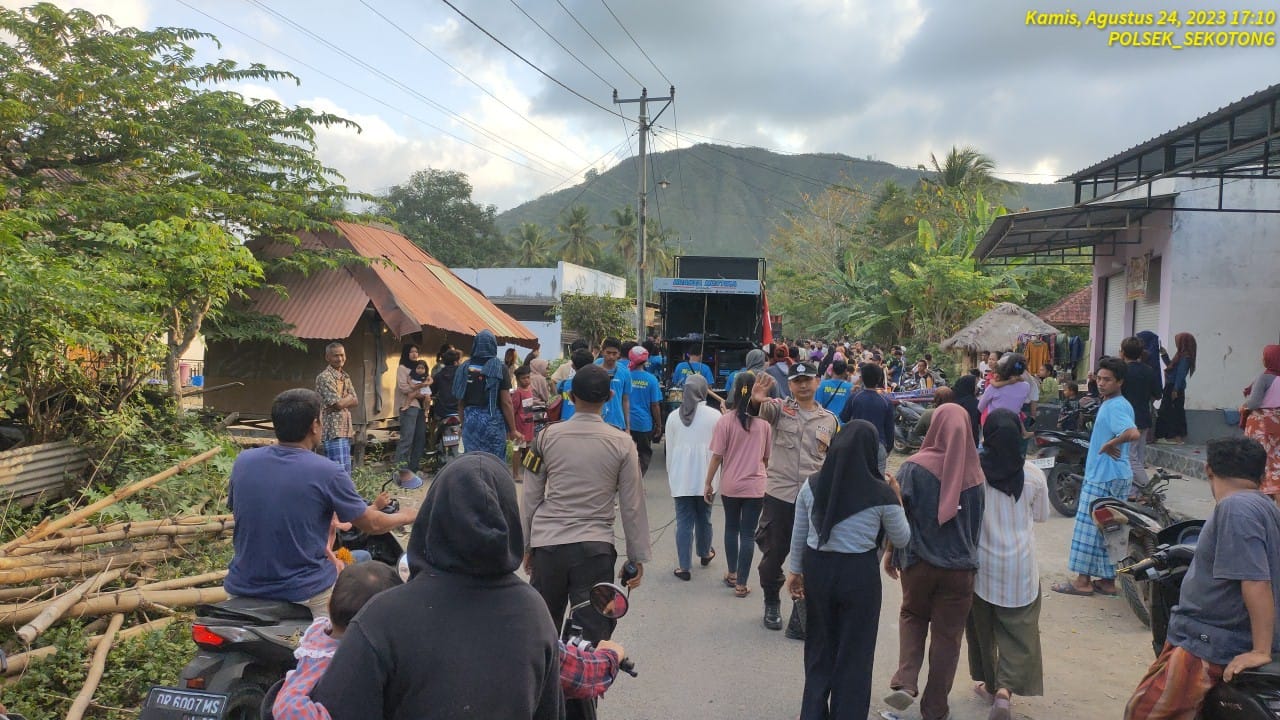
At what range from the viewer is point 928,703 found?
14.8 ft

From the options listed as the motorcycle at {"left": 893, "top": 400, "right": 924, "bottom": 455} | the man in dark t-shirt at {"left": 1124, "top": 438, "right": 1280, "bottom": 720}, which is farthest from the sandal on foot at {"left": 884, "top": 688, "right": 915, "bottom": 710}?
the motorcycle at {"left": 893, "top": 400, "right": 924, "bottom": 455}

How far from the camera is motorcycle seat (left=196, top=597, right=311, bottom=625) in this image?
3.45 metres

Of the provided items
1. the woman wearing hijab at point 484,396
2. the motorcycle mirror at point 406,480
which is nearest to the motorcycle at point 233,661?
the woman wearing hijab at point 484,396

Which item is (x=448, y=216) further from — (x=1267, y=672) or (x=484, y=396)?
(x=1267, y=672)

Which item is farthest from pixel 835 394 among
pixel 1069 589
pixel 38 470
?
pixel 38 470

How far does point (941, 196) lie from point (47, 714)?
38062mm

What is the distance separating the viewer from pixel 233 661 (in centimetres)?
335

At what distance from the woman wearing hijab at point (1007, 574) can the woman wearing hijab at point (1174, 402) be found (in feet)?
29.6

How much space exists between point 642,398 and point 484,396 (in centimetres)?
209

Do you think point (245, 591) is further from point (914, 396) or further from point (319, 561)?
point (914, 396)

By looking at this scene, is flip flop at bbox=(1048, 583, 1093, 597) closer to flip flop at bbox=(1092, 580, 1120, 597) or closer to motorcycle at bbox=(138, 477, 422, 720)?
flip flop at bbox=(1092, 580, 1120, 597)

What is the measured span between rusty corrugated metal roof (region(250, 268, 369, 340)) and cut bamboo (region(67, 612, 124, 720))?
22.1 ft

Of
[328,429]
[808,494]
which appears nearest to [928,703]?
[808,494]

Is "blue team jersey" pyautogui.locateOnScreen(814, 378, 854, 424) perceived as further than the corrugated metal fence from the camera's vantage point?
Yes
